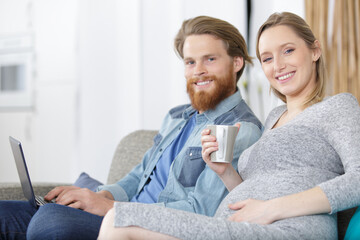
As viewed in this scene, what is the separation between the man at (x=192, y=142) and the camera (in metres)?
1.59

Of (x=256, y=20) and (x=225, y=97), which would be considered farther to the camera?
(x=256, y=20)

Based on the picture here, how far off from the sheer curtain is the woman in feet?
3.08

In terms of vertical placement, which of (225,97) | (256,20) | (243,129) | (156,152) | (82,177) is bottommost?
(82,177)

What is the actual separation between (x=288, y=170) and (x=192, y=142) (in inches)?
18.5

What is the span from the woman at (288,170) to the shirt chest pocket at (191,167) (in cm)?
14

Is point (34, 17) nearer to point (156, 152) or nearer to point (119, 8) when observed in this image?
point (119, 8)

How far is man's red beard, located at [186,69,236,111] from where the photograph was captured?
71.2 inches

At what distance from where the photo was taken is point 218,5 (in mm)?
3465

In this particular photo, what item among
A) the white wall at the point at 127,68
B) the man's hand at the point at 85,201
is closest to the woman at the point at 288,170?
the man's hand at the point at 85,201

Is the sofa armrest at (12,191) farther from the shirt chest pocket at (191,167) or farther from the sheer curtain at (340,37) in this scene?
the sheer curtain at (340,37)

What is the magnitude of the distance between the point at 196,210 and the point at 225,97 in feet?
1.66

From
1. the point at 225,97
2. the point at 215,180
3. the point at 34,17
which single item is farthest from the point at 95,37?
the point at 215,180

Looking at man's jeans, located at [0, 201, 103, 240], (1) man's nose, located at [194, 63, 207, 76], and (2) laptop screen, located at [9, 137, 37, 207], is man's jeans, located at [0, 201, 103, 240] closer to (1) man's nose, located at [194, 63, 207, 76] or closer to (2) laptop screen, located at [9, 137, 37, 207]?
(2) laptop screen, located at [9, 137, 37, 207]

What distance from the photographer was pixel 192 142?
1724mm
